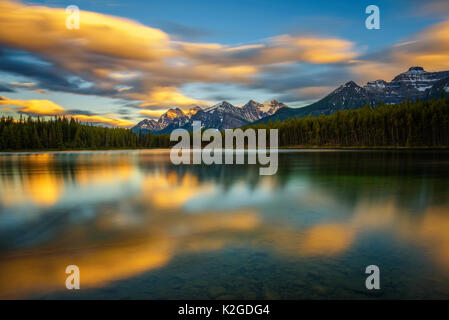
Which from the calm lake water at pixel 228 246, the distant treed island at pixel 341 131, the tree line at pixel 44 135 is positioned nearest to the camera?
the calm lake water at pixel 228 246

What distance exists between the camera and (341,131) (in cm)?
14225

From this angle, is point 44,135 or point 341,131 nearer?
point 341,131

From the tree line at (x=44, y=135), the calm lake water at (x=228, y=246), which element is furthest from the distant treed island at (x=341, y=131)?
the calm lake water at (x=228, y=246)

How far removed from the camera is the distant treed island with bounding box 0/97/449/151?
345 ft

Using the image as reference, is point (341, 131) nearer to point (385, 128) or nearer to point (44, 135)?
point (385, 128)

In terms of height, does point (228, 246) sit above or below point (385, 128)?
below

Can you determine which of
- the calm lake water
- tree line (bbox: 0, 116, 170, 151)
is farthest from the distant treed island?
the calm lake water

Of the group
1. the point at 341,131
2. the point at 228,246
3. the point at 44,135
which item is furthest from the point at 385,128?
the point at 44,135

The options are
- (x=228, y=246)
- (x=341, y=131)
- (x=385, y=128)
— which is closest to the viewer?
(x=228, y=246)

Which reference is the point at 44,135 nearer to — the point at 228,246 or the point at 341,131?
the point at 341,131

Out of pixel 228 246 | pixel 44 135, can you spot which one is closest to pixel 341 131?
pixel 228 246

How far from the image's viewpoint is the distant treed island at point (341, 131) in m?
105

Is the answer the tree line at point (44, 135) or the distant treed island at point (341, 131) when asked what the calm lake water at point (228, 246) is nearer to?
the distant treed island at point (341, 131)

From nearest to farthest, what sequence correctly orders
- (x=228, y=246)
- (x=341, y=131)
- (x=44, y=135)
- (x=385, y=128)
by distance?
(x=228, y=246) < (x=385, y=128) < (x=341, y=131) < (x=44, y=135)
